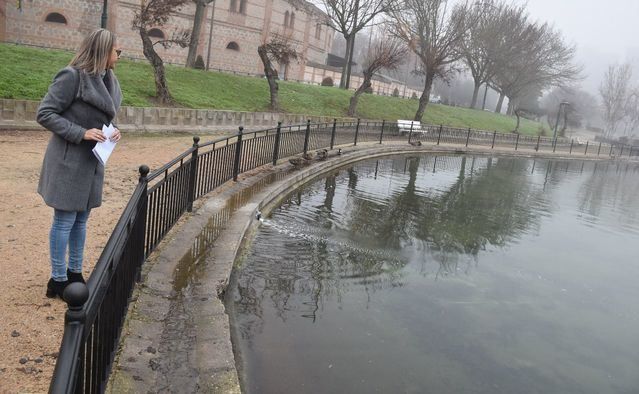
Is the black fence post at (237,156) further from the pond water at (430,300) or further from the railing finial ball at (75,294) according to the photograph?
the railing finial ball at (75,294)

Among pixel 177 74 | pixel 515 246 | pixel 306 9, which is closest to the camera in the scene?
pixel 515 246

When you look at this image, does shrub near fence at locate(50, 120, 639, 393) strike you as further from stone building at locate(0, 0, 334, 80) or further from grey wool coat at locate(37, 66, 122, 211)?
stone building at locate(0, 0, 334, 80)

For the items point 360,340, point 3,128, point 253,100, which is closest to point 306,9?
point 253,100

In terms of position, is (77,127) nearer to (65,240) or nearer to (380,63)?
(65,240)

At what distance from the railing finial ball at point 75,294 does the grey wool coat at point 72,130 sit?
1.74 meters

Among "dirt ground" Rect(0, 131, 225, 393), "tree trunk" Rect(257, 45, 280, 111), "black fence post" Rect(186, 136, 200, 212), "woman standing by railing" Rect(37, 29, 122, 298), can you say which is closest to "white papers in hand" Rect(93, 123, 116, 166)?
"woman standing by railing" Rect(37, 29, 122, 298)

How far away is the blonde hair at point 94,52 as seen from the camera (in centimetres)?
338

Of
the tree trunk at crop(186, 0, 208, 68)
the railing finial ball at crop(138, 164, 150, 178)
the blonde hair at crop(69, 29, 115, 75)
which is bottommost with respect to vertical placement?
the railing finial ball at crop(138, 164, 150, 178)

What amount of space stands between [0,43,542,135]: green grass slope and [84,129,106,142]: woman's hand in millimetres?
12230

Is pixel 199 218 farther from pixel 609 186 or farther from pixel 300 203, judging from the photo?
pixel 609 186

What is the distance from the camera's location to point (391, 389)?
12.7ft

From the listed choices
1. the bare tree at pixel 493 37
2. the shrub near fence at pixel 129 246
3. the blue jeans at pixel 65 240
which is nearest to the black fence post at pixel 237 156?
the shrub near fence at pixel 129 246

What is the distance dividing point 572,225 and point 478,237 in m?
3.43

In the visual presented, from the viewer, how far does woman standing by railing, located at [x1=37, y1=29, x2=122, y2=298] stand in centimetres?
338
